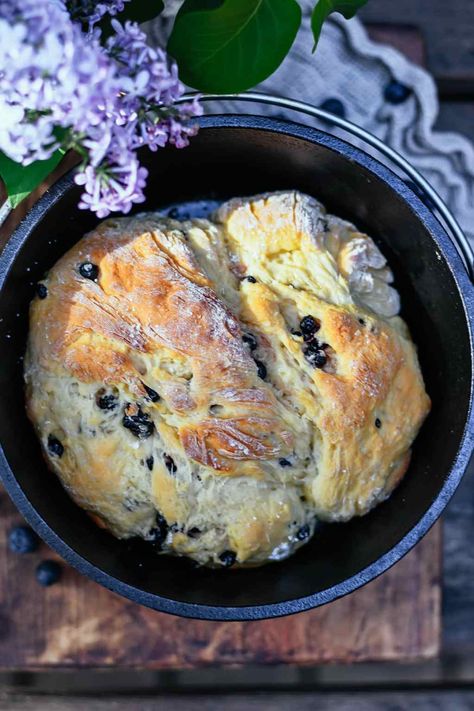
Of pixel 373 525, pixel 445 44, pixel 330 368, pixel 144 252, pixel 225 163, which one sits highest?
pixel 445 44

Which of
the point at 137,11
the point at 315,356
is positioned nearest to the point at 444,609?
the point at 315,356

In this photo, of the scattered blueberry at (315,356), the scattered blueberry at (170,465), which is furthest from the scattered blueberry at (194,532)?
the scattered blueberry at (315,356)

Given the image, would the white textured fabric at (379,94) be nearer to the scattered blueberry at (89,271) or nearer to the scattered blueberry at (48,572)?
the scattered blueberry at (89,271)

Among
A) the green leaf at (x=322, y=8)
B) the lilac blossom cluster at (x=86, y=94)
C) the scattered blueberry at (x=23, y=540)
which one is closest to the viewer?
the lilac blossom cluster at (x=86, y=94)

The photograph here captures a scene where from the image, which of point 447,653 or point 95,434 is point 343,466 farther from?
point 447,653

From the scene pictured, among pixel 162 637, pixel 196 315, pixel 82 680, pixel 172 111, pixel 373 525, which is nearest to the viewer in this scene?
pixel 172 111

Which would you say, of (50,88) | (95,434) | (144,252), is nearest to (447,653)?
(95,434)

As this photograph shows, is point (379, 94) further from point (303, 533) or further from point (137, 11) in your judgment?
point (303, 533)
